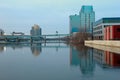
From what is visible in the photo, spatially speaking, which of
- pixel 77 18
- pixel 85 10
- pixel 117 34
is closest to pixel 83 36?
pixel 117 34

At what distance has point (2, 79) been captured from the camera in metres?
14.8

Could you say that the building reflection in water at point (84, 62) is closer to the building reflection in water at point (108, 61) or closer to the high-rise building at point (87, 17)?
the building reflection in water at point (108, 61)

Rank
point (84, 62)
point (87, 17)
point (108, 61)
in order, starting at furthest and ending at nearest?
point (87, 17)
point (108, 61)
point (84, 62)

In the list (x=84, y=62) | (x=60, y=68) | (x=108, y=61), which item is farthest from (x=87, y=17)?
(x=60, y=68)

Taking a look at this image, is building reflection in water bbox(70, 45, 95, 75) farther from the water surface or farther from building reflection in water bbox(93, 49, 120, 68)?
building reflection in water bbox(93, 49, 120, 68)

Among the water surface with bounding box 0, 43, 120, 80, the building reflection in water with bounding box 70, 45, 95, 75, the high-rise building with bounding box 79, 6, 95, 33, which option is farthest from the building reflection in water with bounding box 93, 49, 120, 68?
the high-rise building with bounding box 79, 6, 95, 33

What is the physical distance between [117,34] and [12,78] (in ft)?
214

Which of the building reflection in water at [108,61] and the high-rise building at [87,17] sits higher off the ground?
the high-rise building at [87,17]

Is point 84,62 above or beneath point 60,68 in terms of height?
beneath

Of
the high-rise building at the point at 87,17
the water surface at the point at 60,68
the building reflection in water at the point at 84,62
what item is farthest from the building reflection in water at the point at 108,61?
the high-rise building at the point at 87,17

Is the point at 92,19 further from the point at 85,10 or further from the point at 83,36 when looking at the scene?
the point at 83,36

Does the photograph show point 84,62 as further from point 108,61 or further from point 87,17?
point 87,17

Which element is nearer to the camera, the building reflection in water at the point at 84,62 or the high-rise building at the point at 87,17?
the building reflection in water at the point at 84,62

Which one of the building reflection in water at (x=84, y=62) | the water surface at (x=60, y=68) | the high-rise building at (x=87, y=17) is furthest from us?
the high-rise building at (x=87, y=17)
